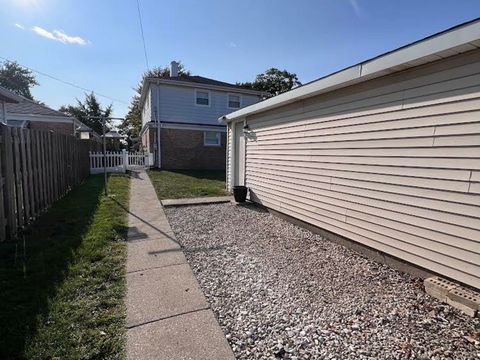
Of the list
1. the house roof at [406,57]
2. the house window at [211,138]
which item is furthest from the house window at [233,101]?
the house roof at [406,57]

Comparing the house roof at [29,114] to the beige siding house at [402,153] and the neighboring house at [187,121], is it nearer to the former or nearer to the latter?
the neighboring house at [187,121]

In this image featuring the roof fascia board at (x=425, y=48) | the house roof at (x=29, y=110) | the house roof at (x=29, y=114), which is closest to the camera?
the roof fascia board at (x=425, y=48)

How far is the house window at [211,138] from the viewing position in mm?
18305

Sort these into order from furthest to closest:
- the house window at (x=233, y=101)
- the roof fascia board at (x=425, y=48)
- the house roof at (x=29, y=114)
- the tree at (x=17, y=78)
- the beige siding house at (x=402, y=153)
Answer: the tree at (x=17, y=78) → the house window at (x=233, y=101) → the house roof at (x=29, y=114) → the beige siding house at (x=402, y=153) → the roof fascia board at (x=425, y=48)

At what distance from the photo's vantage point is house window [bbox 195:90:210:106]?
18.2m

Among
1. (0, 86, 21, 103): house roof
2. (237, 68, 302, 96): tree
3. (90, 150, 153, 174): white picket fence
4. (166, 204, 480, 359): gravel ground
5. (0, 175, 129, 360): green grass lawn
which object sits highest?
(237, 68, 302, 96): tree

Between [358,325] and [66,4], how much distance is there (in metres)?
11.8

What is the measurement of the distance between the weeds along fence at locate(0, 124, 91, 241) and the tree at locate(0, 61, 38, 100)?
59050mm

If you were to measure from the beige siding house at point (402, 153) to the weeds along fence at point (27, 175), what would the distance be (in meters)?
5.03

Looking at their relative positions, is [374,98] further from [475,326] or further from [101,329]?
[101,329]

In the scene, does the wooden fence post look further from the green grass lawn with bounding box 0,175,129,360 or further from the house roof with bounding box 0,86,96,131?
the house roof with bounding box 0,86,96,131

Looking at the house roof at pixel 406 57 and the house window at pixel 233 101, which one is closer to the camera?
the house roof at pixel 406 57

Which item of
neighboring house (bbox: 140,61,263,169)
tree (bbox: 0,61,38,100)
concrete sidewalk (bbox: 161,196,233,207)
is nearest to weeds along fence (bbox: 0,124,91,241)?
concrete sidewalk (bbox: 161,196,233,207)

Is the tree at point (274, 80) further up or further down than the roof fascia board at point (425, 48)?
further up
